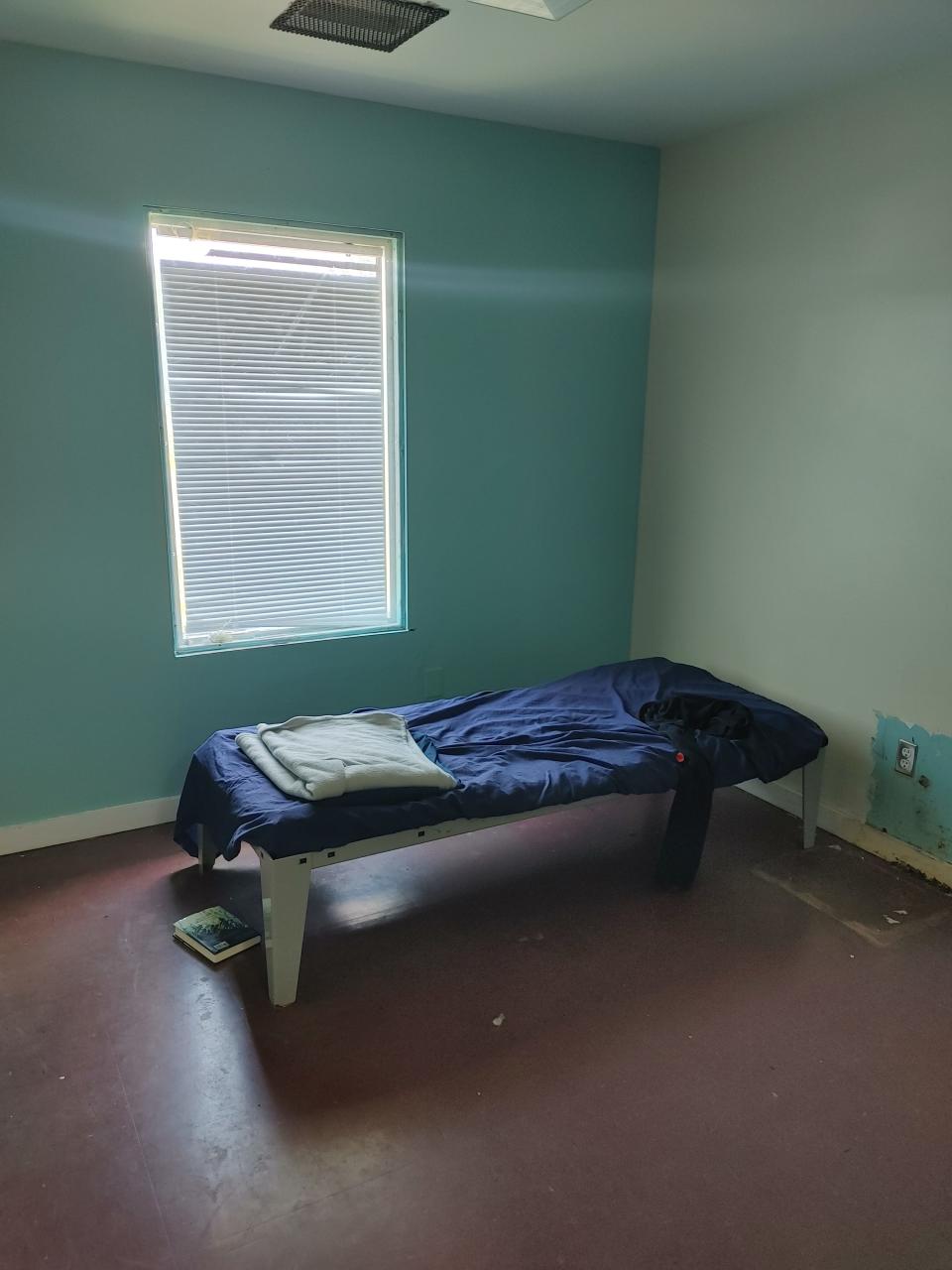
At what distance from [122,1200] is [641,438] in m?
3.27

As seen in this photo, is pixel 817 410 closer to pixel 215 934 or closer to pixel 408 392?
pixel 408 392

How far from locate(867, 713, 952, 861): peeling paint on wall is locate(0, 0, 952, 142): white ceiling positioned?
2042 millimetres

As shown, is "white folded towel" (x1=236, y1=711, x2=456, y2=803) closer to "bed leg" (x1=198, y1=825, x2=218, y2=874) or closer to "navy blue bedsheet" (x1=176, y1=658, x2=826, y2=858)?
"navy blue bedsheet" (x1=176, y1=658, x2=826, y2=858)

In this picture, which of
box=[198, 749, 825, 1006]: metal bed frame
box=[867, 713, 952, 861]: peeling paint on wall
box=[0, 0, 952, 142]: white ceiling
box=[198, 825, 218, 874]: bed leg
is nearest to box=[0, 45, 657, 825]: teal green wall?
box=[0, 0, 952, 142]: white ceiling

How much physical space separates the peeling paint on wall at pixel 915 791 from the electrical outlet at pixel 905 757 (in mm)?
11

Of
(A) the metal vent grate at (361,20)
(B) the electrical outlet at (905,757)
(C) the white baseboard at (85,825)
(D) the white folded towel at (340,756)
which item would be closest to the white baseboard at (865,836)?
(B) the electrical outlet at (905,757)

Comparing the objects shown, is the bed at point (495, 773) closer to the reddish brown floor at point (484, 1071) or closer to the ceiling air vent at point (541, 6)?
the reddish brown floor at point (484, 1071)

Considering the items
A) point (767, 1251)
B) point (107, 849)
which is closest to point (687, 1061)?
point (767, 1251)

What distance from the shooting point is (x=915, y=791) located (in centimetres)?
289

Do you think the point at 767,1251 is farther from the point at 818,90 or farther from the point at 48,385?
the point at 818,90

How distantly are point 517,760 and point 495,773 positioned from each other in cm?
15

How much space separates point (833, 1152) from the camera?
5.98ft

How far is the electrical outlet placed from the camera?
288 centimetres

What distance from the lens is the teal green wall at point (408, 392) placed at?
271 cm
